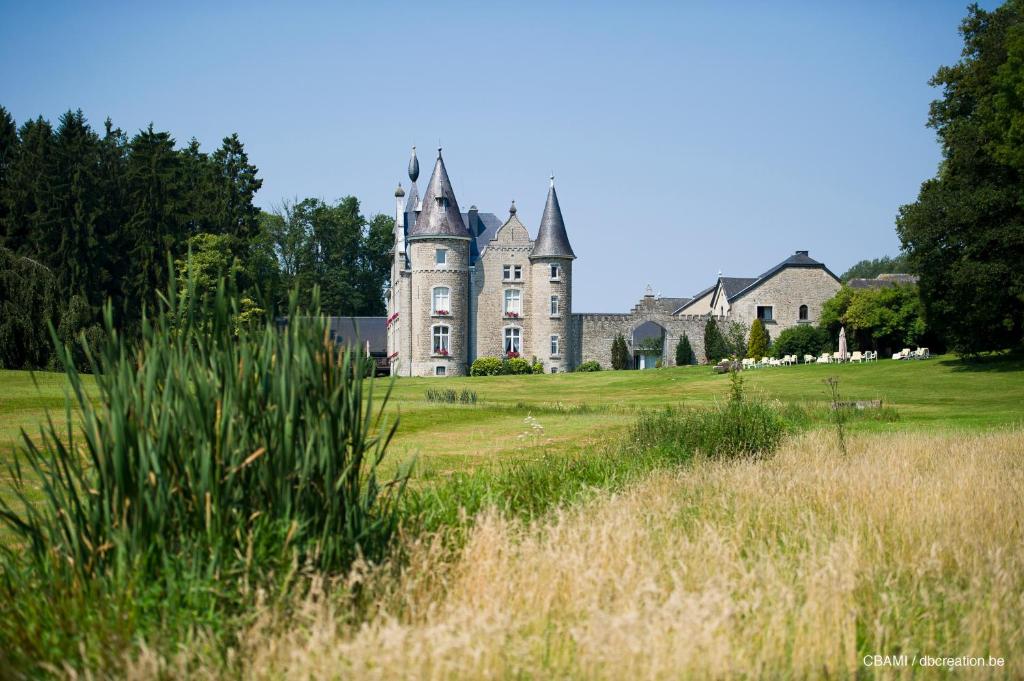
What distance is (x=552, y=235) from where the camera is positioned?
5509cm

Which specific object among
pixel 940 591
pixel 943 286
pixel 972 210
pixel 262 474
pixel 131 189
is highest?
pixel 131 189

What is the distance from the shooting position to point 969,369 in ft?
118

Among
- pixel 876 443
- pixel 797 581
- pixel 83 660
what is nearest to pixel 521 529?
pixel 797 581

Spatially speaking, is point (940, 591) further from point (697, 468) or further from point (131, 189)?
point (131, 189)

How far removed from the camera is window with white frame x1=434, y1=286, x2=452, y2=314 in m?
53.2

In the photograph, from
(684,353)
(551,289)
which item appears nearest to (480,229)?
(551,289)

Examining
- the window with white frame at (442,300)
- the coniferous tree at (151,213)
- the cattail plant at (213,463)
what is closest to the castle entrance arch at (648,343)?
the window with white frame at (442,300)

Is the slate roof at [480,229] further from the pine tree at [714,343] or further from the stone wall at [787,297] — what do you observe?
the stone wall at [787,297]

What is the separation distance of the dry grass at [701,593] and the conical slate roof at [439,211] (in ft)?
143

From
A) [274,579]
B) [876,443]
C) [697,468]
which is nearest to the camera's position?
[274,579]

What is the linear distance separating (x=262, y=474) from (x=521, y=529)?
259cm

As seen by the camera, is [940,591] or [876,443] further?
[876,443]

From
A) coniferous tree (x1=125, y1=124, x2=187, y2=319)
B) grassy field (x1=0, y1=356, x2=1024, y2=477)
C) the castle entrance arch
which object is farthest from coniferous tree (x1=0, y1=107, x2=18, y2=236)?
the castle entrance arch

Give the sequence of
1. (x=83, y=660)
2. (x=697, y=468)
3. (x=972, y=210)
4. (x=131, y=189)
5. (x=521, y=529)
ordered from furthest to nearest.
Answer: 1. (x=131, y=189)
2. (x=972, y=210)
3. (x=697, y=468)
4. (x=521, y=529)
5. (x=83, y=660)
